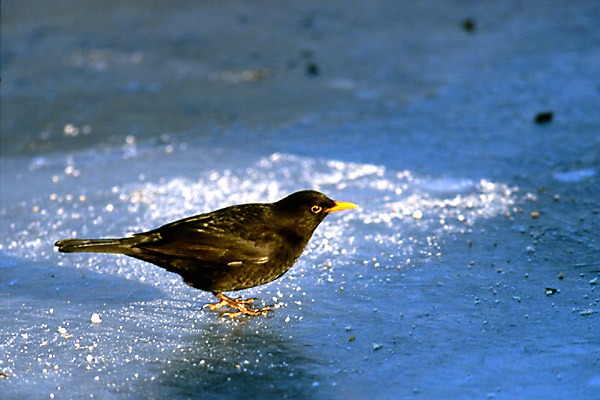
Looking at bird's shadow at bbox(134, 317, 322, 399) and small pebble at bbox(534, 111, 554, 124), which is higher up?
small pebble at bbox(534, 111, 554, 124)

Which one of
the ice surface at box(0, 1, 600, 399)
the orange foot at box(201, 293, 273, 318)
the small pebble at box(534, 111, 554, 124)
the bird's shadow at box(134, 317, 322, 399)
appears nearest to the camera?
the bird's shadow at box(134, 317, 322, 399)

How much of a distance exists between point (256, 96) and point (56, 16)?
397 centimetres

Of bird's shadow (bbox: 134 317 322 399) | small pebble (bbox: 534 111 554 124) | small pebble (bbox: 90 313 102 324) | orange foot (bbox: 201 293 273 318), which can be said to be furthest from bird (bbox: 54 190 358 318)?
small pebble (bbox: 534 111 554 124)

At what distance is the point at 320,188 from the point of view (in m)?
5.14

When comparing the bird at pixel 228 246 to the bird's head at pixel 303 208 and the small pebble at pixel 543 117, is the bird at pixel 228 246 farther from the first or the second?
the small pebble at pixel 543 117

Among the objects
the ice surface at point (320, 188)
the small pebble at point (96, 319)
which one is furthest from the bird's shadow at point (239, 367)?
the small pebble at point (96, 319)

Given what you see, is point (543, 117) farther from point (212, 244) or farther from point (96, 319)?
point (96, 319)

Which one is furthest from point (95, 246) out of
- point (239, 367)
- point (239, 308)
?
point (239, 367)

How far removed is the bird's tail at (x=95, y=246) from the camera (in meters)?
3.39

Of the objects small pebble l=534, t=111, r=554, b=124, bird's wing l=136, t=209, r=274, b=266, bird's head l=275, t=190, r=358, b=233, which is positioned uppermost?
small pebble l=534, t=111, r=554, b=124

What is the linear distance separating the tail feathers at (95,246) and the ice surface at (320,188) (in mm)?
335

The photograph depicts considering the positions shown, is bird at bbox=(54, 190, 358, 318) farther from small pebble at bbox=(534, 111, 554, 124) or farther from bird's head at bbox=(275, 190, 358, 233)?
small pebble at bbox=(534, 111, 554, 124)

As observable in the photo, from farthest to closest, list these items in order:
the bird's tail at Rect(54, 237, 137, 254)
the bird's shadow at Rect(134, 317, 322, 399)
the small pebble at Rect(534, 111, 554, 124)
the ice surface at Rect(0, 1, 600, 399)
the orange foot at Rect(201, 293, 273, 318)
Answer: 1. the small pebble at Rect(534, 111, 554, 124)
2. the orange foot at Rect(201, 293, 273, 318)
3. the bird's tail at Rect(54, 237, 137, 254)
4. the ice surface at Rect(0, 1, 600, 399)
5. the bird's shadow at Rect(134, 317, 322, 399)

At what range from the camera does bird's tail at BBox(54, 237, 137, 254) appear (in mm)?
3387
